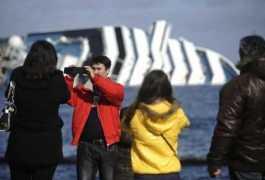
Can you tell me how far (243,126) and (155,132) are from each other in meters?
0.42

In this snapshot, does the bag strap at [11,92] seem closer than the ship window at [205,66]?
Yes

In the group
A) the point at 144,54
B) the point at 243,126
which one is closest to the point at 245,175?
the point at 243,126

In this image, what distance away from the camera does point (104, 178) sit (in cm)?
388

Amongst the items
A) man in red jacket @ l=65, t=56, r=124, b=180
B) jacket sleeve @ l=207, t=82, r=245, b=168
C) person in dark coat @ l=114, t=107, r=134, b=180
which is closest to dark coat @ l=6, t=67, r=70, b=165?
man in red jacket @ l=65, t=56, r=124, b=180

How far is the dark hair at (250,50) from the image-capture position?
3162mm

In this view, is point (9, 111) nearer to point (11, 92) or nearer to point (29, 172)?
point (11, 92)

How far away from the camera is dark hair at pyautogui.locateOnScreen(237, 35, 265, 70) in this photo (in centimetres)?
316

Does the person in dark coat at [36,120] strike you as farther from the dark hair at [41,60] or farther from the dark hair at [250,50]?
the dark hair at [250,50]

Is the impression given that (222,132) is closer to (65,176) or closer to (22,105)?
(22,105)

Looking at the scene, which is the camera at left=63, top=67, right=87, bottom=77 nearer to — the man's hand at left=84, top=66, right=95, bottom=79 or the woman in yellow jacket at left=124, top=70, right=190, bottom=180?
the man's hand at left=84, top=66, right=95, bottom=79

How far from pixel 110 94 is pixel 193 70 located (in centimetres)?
7145

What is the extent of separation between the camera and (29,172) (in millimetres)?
3117

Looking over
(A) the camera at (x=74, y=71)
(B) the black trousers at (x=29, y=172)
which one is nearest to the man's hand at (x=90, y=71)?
(A) the camera at (x=74, y=71)

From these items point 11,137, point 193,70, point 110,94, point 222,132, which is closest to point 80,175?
point 110,94
